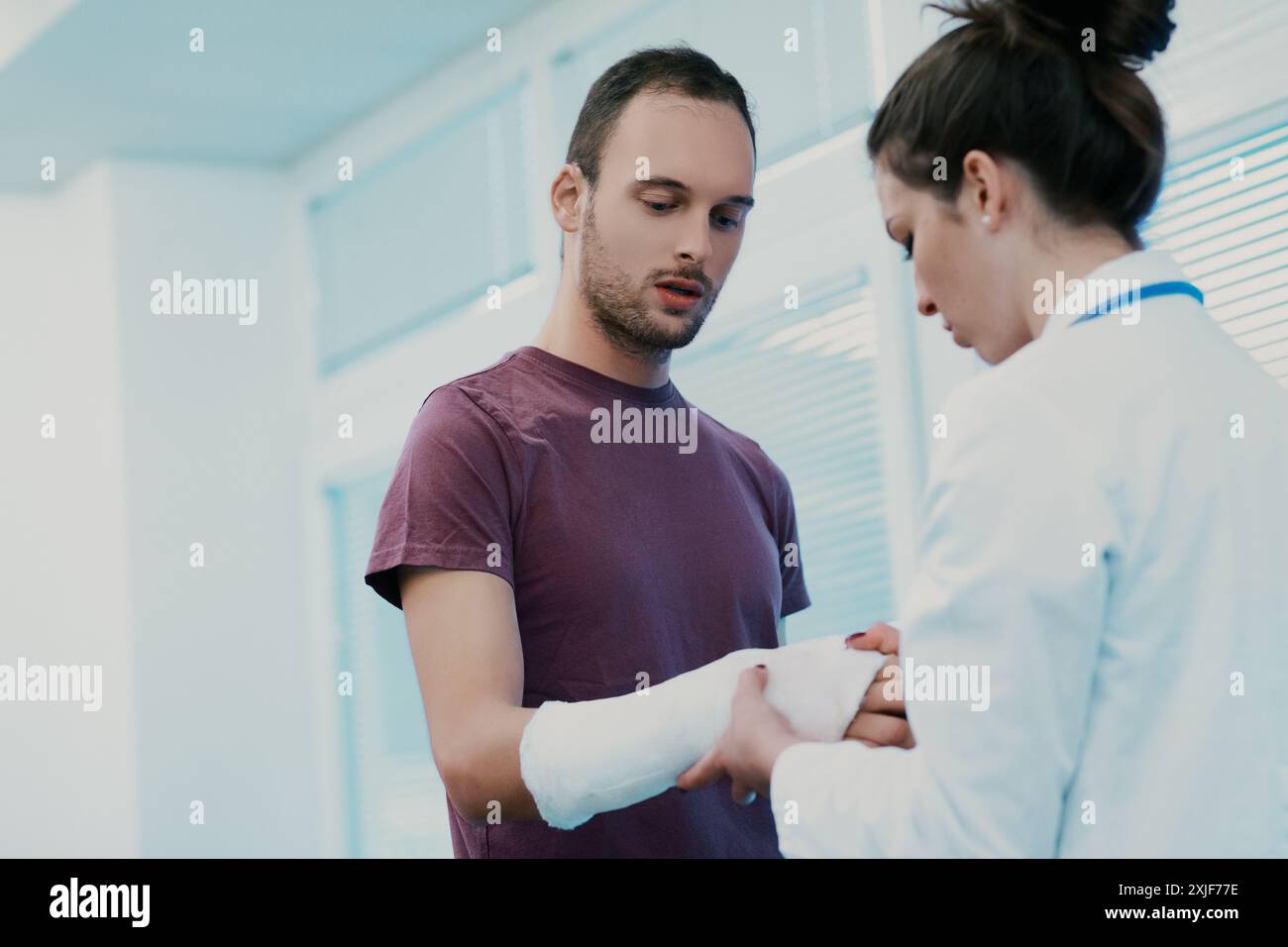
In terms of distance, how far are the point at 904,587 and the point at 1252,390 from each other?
1.79m

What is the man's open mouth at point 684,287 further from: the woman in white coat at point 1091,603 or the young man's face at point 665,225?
the woman in white coat at point 1091,603

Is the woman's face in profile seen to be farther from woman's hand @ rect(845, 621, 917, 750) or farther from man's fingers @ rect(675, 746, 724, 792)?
man's fingers @ rect(675, 746, 724, 792)

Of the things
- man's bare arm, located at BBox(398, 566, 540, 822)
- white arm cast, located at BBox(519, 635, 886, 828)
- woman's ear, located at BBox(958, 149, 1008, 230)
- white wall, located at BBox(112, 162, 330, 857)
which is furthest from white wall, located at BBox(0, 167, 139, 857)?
woman's ear, located at BBox(958, 149, 1008, 230)

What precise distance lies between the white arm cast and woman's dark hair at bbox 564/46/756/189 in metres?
0.69

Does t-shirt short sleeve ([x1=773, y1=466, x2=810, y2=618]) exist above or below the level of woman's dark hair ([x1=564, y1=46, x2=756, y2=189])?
below

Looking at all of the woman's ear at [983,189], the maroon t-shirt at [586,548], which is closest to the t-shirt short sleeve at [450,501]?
the maroon t-shirt at [586,548]

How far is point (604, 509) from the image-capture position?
1.53 meters

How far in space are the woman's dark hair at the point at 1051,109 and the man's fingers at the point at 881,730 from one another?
1.38 feet

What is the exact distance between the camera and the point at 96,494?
4.32 metres

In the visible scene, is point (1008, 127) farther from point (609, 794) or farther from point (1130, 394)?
→ point (609, 794)

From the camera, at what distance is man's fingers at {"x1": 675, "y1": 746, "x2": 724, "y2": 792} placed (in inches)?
47.8

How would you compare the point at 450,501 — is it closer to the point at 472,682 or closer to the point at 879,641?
the point at 472,682

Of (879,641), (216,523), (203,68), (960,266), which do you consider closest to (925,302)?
(960,266)
